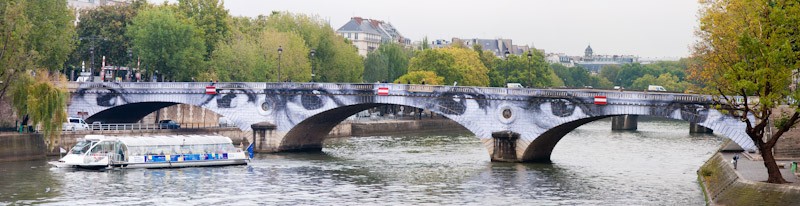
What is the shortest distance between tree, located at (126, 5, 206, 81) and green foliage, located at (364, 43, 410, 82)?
41075mm

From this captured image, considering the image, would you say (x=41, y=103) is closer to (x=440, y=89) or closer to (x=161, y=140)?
(x=161, y=140)

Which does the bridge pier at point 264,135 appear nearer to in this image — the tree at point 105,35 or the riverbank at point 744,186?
the tree at point 105,35

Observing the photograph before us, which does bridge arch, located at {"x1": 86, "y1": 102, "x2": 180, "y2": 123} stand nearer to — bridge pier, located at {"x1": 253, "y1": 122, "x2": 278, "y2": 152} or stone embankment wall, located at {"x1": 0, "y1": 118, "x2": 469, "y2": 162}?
stone embankment wall, located at {"x1": 0, "y1": 118, "x2": 469, "y2": 162}

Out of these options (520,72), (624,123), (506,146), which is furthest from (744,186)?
(520,72)

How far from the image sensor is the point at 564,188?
63625 millimetres

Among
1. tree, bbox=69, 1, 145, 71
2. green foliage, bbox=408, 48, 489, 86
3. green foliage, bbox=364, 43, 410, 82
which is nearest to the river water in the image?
tree, bbox=69, 1, 145, 71

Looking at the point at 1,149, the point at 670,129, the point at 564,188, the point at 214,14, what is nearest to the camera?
the point at 564,188

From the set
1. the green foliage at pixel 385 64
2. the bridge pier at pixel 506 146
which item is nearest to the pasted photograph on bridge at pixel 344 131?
the bridge pier at pixel 506 146

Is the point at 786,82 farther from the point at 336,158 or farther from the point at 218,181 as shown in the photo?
the point at 336,158

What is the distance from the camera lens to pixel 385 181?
220ft

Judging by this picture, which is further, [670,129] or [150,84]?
[670,129]

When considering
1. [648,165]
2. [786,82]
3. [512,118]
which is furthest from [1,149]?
[786,82]

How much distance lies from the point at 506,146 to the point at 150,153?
781 inches

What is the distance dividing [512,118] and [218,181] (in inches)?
772
